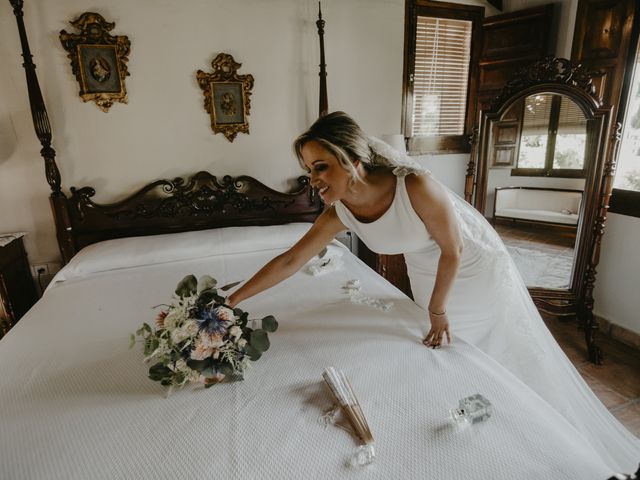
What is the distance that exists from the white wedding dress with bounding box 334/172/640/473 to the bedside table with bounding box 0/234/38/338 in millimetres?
2134

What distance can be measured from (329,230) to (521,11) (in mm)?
2659

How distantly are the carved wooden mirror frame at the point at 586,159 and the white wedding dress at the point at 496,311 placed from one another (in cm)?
95

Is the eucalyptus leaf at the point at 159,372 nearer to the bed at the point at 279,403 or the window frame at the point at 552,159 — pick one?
the bed at the point at 279,403

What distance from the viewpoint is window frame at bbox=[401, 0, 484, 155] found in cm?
308

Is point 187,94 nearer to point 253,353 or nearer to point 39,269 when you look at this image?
point 39,269

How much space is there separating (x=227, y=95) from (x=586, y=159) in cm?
243

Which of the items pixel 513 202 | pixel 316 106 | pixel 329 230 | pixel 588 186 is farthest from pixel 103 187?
pixel 588 186

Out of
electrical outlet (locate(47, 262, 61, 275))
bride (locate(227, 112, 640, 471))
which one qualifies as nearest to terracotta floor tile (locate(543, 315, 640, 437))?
bride (locate(227, 112, 640, 471))

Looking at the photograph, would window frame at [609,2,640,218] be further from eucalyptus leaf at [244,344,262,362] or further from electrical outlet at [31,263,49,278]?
electrical outlet at [31,263,49,278]

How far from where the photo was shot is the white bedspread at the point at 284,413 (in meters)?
0.79

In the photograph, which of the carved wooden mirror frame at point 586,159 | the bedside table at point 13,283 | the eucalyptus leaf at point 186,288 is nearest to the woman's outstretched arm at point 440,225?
the eucalyptus leaf at point 186,288

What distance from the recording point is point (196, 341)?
0.96 m

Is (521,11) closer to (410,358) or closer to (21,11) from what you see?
(410,358)

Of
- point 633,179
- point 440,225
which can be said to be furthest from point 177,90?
point 633,179
